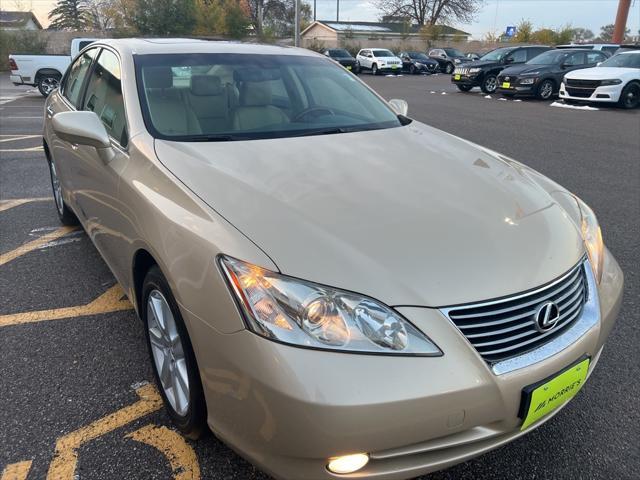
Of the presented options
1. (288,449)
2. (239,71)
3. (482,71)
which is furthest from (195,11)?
(288,449)

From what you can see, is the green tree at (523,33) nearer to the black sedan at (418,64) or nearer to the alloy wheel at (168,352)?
the black sedan at (418,64)

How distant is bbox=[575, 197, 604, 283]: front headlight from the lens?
2104 millimetres

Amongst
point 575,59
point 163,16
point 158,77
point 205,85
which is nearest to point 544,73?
point 575,59

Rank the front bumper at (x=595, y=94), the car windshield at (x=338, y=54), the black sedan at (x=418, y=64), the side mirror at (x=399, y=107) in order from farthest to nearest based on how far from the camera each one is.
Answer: the black sedan at (x=418, y=64) → the car windshield at (x=338, y=54) → the front bumper at (x=595, y=94) → the side mirror at (x=399, y=107)

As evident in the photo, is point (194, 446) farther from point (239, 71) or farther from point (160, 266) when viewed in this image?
point (239, 71)

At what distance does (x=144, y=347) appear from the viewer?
273 cm

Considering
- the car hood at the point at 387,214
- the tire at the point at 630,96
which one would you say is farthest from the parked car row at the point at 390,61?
the car hood at the point at 387,214

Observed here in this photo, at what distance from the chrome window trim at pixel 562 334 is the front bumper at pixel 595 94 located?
1363 cm

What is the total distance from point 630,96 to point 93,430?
50.3 feet

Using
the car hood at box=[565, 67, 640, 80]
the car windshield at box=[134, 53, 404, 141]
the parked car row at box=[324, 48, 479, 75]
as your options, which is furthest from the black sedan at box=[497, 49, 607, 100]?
the car windshield at box=[134, 53, 404, 141]

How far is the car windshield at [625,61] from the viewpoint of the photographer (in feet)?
45.9

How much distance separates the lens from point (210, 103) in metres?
2.78

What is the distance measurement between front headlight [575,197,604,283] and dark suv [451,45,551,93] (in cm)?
1695

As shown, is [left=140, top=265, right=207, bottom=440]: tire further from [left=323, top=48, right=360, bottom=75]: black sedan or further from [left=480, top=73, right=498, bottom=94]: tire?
[left=323, top=48, right=360, bottom=75]: black sedan
